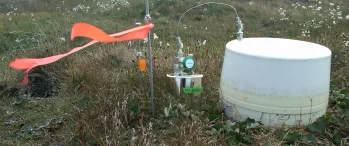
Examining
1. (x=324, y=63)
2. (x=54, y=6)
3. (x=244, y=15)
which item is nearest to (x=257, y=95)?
(x=324, y=63)

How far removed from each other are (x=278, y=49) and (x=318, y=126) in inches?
23.8

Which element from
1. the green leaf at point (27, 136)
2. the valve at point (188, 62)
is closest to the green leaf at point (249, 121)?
the valve at point (188, 62)

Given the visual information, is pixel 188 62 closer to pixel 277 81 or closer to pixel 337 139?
pixel 277 81

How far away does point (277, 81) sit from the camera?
8.14 feet

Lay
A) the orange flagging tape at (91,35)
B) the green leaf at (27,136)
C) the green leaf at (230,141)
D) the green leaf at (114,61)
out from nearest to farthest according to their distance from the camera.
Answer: the orange flagging tape at (91,35) < the green leaf at (230,141) < the green leaf at (27,136) < the green leaf at (114,61)

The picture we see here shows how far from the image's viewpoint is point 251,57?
2504 mm

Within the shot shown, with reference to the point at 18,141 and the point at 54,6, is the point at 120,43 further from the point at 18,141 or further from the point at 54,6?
the point at 54,6

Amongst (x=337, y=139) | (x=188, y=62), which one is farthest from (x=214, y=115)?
(x=337, y=139)

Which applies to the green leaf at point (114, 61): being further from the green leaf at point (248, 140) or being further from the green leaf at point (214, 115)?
the green leaf at point (248, 140)

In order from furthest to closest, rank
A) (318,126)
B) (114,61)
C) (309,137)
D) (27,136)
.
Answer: (114,61) < (27,136) < (318,126) < (309,137)

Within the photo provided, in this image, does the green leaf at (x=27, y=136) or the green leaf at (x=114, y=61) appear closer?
the green leaf at (x=27, y=136)

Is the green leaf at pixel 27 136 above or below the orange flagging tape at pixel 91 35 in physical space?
below

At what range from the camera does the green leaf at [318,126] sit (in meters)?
2.55

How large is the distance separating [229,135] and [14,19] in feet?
26.9
